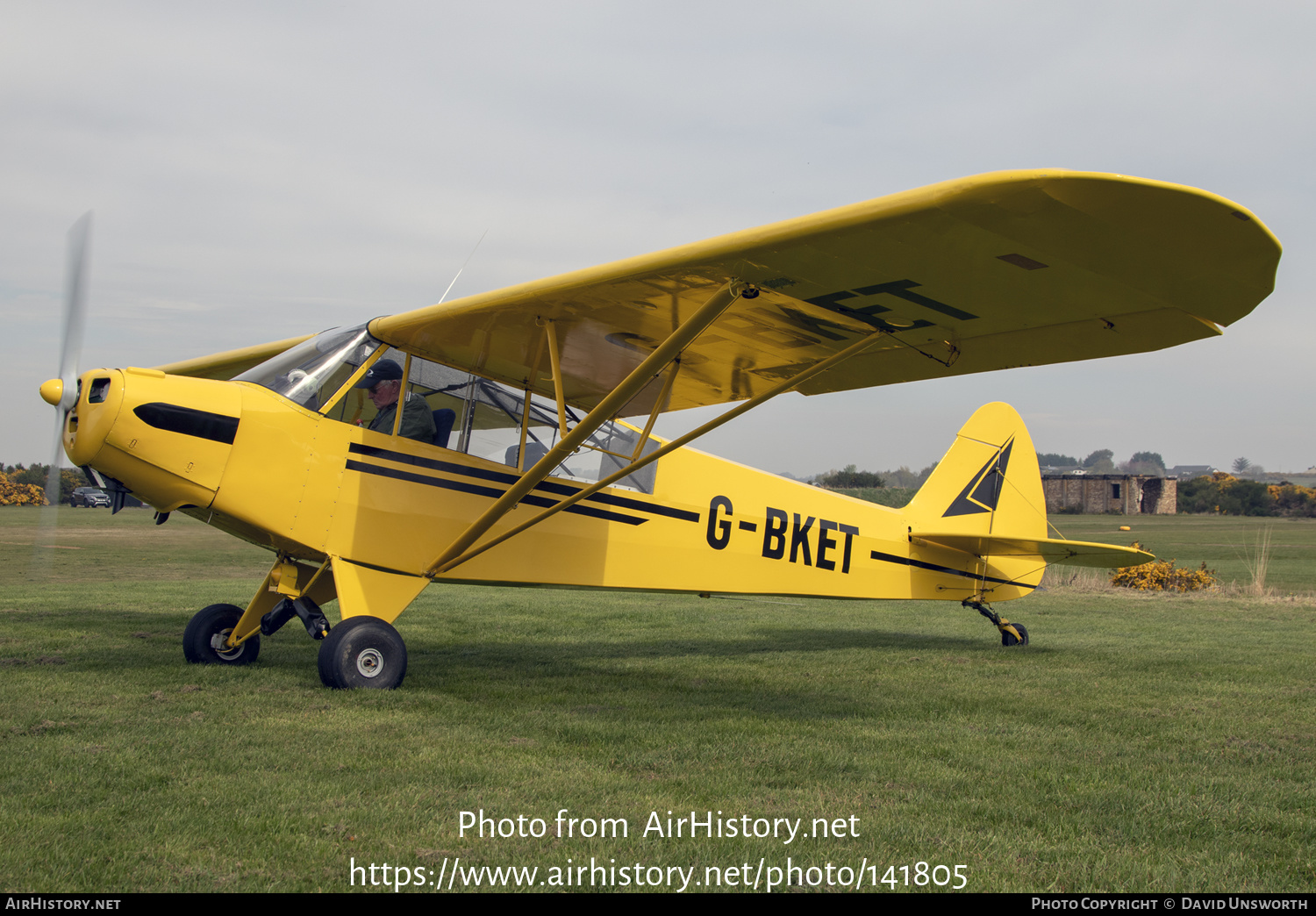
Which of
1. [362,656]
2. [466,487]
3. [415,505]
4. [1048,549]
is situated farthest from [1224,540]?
[362,656]

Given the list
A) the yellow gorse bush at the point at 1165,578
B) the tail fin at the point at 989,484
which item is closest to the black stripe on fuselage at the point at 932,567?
the tail fin at the point at 989,484

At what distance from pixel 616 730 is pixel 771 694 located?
1.73 m

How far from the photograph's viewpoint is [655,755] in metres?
4.27

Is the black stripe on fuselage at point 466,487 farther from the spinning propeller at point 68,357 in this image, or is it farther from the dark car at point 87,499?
the dark car at point 87,499

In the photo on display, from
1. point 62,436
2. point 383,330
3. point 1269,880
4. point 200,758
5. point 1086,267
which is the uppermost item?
point 1086,267

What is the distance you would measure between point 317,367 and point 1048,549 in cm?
675

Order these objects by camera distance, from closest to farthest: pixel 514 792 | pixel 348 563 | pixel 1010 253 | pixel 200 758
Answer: pixel 514 792
pixel 200 758
pixel 1010 253
pixel 348 563

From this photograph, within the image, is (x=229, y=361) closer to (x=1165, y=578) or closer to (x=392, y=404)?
(x=392, y=404)

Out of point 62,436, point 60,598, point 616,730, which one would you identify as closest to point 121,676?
point 62,436

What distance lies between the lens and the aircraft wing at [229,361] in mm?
8305

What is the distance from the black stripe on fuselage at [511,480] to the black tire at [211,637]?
5.86 feet

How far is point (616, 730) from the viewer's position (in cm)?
472

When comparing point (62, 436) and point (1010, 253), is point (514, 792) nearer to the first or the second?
point (1010, 253)

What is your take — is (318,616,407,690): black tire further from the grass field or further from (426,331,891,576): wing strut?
(426,331,891,576): wing strut
